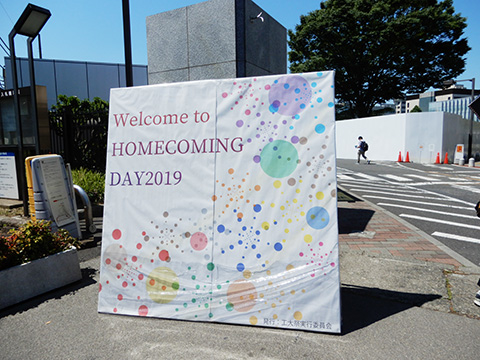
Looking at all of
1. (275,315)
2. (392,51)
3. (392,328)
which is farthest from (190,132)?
(392,51)

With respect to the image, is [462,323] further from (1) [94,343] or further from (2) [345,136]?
(2) [345,136]

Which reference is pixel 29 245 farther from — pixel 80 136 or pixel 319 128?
pixel 80 136

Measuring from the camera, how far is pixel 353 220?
7.23m

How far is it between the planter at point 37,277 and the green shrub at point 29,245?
9 cm

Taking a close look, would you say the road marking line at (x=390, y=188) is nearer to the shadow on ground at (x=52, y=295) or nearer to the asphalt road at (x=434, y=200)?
the asphalt road at (x=434, y=200)

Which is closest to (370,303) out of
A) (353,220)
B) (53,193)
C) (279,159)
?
(279,159)

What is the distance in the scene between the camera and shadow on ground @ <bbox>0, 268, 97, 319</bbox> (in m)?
3.50

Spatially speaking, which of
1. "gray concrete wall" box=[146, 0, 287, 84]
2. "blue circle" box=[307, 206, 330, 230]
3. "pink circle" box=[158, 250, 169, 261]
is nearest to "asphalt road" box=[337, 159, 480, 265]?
"blue circle" box=[307, 206, 330, 230]

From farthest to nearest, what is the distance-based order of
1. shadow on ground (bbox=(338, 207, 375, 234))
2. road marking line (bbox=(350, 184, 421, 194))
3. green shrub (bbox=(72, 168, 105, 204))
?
road marking line (bbox=(350, 184, 421, 194)) < green shrub (bbox=(72, 168, 105, 204)) < shadow on ground (bbox=(338, 207, 375, 234))

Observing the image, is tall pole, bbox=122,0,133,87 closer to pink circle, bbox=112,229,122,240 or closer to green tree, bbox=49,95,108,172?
green tree, bbox=49,95,108,172

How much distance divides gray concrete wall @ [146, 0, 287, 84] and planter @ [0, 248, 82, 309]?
3497 mm

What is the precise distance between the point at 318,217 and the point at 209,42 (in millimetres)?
3910

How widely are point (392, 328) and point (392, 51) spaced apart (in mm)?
34677

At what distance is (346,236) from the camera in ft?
19.8
